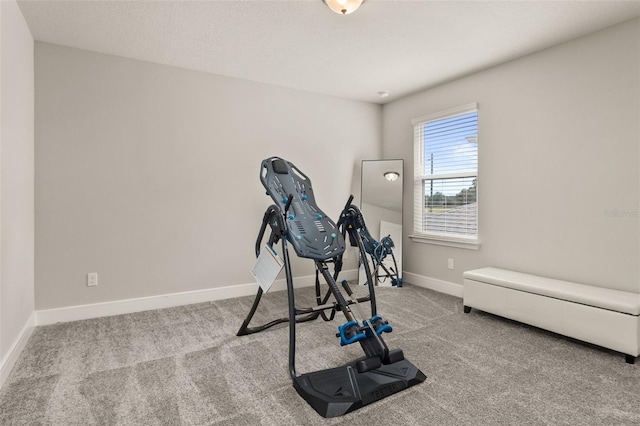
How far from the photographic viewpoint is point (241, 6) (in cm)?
251

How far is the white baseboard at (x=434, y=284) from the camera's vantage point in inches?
160

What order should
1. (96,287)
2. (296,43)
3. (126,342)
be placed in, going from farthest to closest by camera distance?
(96,287) < (296,43) < (126,342)

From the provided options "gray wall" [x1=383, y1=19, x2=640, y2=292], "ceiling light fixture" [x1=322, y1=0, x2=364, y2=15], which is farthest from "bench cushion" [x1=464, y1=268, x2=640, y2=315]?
"ceiling light fixture" [x1=322, y1=0, x2=364, y2=15]

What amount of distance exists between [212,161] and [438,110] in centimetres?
280

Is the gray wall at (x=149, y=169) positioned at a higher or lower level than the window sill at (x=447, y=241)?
higher

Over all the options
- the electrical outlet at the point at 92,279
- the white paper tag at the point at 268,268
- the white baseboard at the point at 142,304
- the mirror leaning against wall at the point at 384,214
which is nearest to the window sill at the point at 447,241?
the mirror leaning against wall at the point at 384,214

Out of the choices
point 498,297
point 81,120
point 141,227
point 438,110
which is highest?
A: point 438,110

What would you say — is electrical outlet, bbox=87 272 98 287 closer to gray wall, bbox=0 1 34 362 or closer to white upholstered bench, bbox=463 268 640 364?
gray wall, bbox=0 1 34 362

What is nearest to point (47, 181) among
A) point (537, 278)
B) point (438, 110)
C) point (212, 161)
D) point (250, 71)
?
point (212, 161)

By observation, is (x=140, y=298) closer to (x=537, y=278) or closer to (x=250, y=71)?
(x=250, y=71)

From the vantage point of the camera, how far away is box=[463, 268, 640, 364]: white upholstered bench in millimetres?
2398

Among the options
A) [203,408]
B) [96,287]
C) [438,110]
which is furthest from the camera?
[438,110]

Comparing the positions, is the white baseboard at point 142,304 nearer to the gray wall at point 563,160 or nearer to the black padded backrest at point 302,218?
the black padded backrest at point 302,218

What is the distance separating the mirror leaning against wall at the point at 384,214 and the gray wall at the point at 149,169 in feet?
2.68
